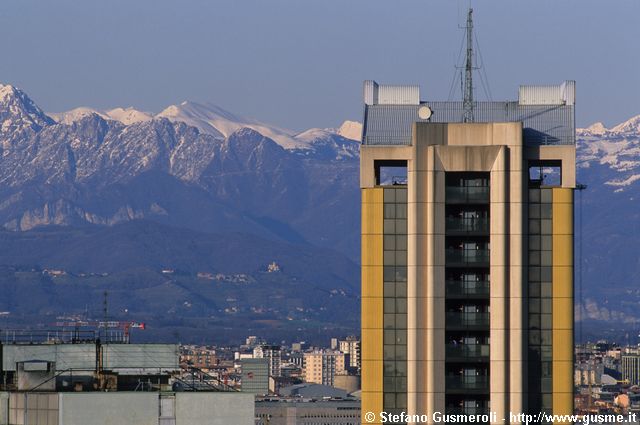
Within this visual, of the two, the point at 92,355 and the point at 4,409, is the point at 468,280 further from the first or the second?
the point at 4,409

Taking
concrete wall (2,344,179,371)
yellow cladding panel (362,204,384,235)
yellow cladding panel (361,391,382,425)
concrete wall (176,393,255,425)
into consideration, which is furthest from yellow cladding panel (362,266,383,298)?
concrete wall (2,344,179,371)

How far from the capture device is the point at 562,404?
84188 millimetres

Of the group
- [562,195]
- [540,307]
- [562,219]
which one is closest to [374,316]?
[540,307]

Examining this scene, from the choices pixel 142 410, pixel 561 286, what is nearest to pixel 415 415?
pixel 561 286

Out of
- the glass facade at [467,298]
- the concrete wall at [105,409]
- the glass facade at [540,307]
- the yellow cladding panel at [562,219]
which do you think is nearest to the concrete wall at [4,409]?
the concrete wall at [105,409]

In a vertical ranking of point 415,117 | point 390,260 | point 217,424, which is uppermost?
point 415,117

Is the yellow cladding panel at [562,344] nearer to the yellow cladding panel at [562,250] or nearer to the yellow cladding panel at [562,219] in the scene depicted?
the yellow cladding panel at [562,250]

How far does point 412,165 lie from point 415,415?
354 inches

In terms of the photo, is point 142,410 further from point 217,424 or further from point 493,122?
point 493,122

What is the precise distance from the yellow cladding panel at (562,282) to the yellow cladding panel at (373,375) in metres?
6.83

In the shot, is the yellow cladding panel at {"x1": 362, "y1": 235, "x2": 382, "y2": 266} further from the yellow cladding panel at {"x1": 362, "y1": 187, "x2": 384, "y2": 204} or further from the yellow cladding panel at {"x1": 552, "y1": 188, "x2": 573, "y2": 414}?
the yellow cladding panel at {"x1": 552, "y1": 188, "x2": 573, "y2": 414}

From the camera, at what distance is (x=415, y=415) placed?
83875 millimetres

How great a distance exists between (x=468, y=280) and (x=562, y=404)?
555cm

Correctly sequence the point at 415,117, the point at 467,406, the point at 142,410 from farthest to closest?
the point at 415,117
the point at 467,406
the point at 142,410
